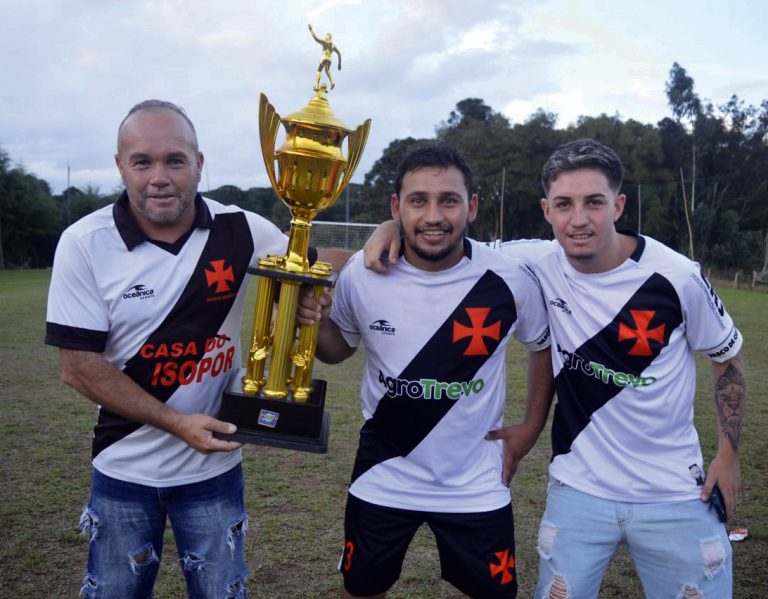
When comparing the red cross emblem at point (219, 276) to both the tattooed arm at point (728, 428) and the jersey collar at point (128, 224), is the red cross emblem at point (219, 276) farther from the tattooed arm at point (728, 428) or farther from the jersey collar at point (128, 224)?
the tattooed arm at point (728, 428)

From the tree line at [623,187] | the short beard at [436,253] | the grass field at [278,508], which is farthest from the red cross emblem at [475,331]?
the tree line at [623,187]

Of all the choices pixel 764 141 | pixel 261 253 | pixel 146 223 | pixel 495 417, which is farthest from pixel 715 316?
pixel 764 141

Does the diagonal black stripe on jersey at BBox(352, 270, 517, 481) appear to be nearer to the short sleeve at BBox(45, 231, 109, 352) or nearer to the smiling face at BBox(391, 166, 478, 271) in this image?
the smiling face at BBox(391, 166, 478, 271)

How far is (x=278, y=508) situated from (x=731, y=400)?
2883mm

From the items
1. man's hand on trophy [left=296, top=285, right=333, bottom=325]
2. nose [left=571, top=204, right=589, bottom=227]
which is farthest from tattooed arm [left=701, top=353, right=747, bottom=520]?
man's hand on trophy [left=296, top=285, right=333, bottom=325]

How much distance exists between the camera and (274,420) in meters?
2.58

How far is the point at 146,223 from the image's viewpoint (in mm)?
2541

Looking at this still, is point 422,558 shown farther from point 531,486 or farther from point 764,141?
point 764,141

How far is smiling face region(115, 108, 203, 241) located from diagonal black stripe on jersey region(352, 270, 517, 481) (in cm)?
106

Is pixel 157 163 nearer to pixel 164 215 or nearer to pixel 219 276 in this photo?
pixel 164 215

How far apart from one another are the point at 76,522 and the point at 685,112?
5029 cm

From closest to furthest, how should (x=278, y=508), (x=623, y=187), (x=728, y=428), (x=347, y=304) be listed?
(x=728, y=428)
(x=347, y=304)
(x=278, y=508)
(x=623, y=187)

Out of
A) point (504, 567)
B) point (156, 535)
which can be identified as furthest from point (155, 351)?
point (504, 567)

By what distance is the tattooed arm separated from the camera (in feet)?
8.50
